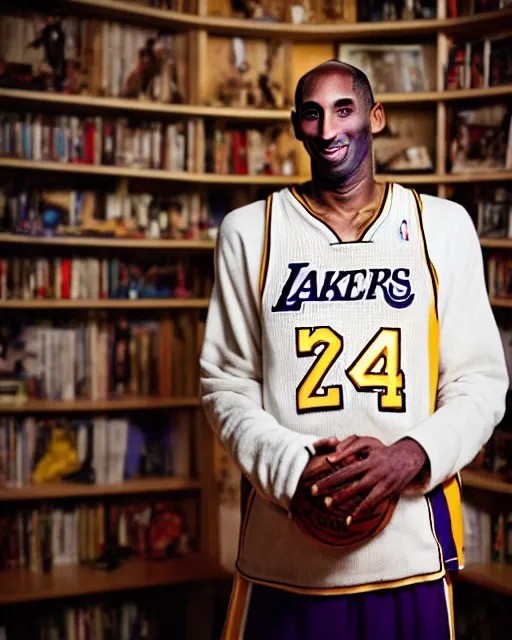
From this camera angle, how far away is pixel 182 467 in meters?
3.18

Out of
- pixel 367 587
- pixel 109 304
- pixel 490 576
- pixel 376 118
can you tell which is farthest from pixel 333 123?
pixel 490 576

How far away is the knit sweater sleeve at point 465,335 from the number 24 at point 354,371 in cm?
9

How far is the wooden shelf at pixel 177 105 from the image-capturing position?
281 centimetres

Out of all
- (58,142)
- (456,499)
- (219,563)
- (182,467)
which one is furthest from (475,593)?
(58,142)

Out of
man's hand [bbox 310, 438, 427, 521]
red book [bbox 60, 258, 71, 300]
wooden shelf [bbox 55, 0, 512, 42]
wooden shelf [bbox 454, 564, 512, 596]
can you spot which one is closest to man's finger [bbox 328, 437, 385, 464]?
man's hand [bbox 310, 438, 427, 521]

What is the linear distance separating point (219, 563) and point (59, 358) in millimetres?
937

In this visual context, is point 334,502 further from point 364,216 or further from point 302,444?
point 364,216

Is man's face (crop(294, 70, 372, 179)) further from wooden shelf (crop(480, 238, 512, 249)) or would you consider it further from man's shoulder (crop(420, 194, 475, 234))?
wooden shelf (crop(480, 238, 512, 249))

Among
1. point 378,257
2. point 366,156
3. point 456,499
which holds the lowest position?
point 456,499

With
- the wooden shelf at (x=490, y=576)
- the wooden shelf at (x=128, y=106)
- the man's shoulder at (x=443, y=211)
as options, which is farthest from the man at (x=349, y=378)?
the wooden shelf at (x=128, y=106)

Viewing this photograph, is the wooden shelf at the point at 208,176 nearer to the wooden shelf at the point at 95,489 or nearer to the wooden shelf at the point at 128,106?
the wooden shelf at the point at 128,106

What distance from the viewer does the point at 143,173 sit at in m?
2.94

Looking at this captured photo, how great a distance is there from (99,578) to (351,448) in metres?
1.83

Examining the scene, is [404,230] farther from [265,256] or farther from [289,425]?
[289,425]
